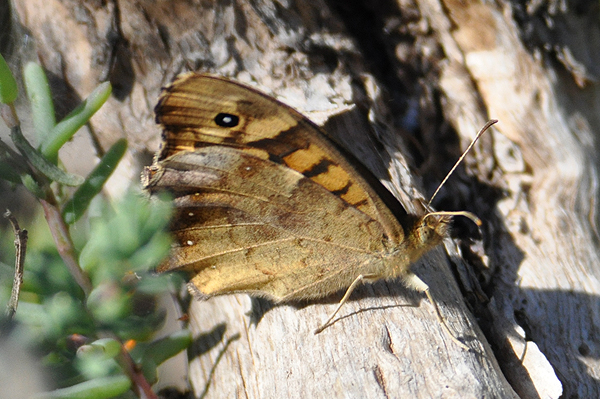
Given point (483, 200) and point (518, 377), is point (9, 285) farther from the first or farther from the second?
point (483, 200)

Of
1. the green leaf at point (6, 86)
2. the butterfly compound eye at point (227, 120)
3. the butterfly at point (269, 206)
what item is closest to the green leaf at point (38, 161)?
the green leaf at point (6, 86)

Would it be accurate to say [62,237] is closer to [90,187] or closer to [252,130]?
[90,187]

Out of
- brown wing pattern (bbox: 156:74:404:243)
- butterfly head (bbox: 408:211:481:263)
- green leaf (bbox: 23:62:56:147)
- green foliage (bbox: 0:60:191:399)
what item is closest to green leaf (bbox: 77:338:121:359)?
green foliage (bbox: 0:60:191:399)

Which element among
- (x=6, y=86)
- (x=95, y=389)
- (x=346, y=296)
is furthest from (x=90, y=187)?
(x=346, y=296)

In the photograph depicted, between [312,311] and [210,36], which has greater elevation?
[210,36]

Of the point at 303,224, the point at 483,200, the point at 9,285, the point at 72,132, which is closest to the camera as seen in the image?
the point at 9,285

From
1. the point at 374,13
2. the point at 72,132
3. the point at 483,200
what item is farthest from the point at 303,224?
the point at 374,13

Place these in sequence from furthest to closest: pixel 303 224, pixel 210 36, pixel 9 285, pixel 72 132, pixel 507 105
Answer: pixel 507 105, pixel 210 36, pixel 303 224, pixel 72 132, pixel 9 285
